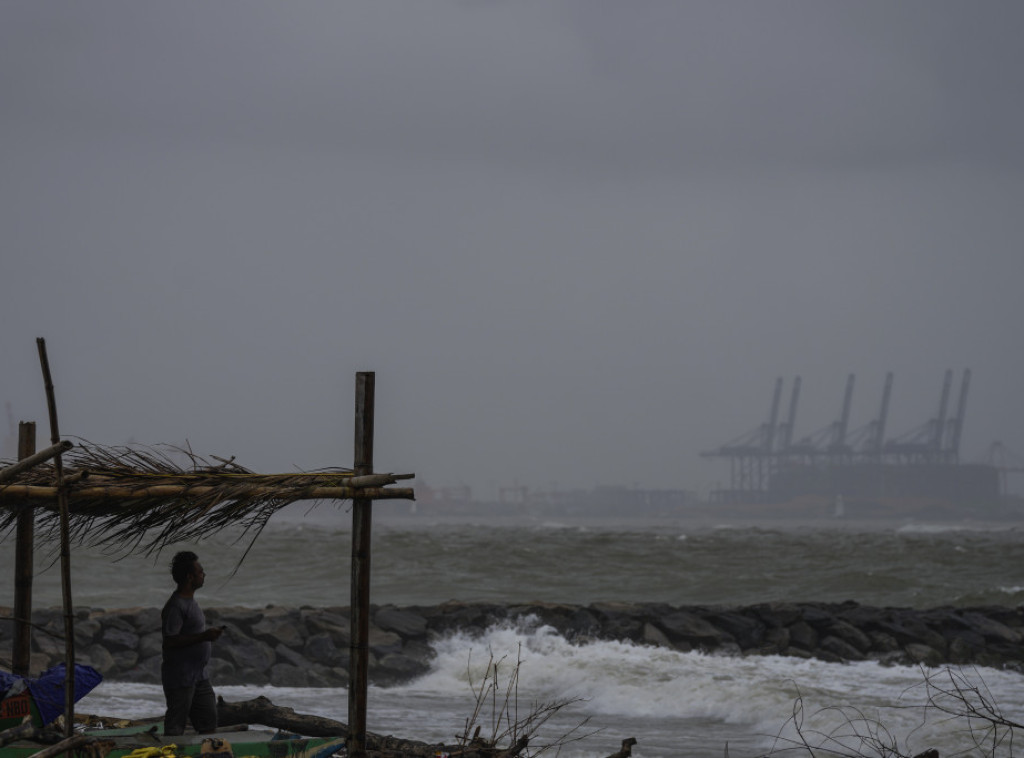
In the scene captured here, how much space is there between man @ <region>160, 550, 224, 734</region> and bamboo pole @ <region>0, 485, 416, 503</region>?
2.29ft

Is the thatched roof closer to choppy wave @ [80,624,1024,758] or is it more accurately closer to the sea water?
the sea water

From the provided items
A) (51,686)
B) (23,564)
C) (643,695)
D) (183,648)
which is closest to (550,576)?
(643,695)

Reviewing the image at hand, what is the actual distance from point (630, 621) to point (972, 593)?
13564 millimetres

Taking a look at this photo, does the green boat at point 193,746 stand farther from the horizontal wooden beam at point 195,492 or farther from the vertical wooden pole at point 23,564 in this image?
the vertical wooden pole at point 23,564

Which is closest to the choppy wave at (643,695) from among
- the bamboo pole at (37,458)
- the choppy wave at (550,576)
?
the bamboo pole at (37,458)

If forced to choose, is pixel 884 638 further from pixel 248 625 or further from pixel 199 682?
pixel 199 682

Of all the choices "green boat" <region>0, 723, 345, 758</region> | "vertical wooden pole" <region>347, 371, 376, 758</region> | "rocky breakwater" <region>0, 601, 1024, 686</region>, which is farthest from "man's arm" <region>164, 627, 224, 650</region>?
"rocky breakwater" <region>0, 601, 1024, 686</region>

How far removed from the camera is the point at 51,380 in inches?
223

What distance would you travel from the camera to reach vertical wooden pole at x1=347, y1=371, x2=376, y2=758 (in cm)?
635

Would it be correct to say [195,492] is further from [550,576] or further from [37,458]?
[550,576]

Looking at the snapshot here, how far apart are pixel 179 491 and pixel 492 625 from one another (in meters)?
13.9

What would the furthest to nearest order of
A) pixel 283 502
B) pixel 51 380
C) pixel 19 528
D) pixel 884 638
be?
pixel 884 638 → pixel 19 528 → pixel 283 502 → pixel 51 380

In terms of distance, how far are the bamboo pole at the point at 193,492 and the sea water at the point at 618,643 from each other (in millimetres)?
2397

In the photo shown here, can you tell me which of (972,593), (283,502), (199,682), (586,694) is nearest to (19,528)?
(199,682)
